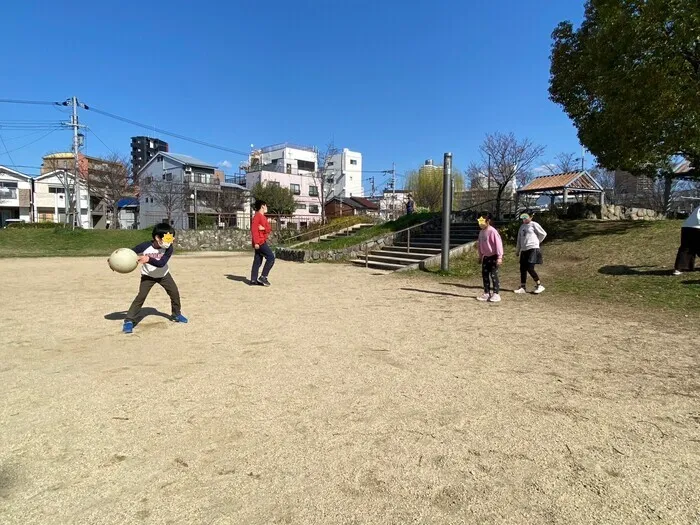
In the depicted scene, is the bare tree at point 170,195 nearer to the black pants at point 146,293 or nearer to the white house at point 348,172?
the white house at point 348,172

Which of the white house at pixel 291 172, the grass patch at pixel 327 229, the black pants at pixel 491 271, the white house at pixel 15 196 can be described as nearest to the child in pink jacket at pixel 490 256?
the black pants at pixel 491 271

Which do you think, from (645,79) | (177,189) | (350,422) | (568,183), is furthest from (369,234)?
(177,189)

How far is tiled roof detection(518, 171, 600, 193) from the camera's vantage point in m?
17.0

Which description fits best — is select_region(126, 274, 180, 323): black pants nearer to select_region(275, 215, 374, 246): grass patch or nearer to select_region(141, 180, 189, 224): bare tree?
select_region(275, 215, 374, 246): grass patch

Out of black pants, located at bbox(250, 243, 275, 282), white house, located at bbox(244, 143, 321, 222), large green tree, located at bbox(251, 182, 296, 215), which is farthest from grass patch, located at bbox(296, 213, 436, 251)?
white house, located at bbox(244, 143, 321, 222)

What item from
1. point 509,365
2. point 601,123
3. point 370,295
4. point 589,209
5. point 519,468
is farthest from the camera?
point 589,209

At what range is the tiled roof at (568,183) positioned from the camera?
17.0m

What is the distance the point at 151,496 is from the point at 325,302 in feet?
17.1

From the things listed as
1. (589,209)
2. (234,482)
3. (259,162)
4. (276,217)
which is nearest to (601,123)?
(589,209)

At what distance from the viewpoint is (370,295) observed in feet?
26.0

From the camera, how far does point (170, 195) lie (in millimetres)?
39594

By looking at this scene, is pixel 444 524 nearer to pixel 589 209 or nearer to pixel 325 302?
pixel 325 302

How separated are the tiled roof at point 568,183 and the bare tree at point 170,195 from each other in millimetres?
32403

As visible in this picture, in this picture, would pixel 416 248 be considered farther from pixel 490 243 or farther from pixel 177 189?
pixel 177 189
